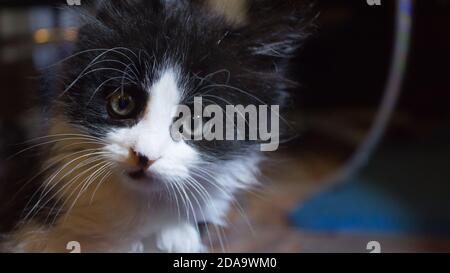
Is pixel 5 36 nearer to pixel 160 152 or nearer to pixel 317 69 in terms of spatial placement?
pixel 160 152

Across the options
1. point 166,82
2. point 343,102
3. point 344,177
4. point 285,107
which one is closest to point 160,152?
point 166,82

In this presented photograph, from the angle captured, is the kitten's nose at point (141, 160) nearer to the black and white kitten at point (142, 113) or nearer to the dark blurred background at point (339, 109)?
the black and white kitten at point (142, 113)

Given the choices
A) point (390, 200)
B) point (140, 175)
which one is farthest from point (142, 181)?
point (390, 200)

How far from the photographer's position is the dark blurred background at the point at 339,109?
665 mm

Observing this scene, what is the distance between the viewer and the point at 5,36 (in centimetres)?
84

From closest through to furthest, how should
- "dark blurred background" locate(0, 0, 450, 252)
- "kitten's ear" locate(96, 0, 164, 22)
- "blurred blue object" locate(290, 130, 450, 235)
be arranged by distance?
"kitten's ear" locate(96, 0, 164, 22) < "dark blurred background" locate(0, 0, 450, 252) < "blurred blue object" locate(290, 130, 450, 235)

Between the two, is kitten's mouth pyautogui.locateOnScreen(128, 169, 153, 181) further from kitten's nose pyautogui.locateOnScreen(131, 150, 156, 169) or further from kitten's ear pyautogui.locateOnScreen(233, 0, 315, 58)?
kitten's ear pyautogui.locateOnScreen(233, 0, 315, 58)

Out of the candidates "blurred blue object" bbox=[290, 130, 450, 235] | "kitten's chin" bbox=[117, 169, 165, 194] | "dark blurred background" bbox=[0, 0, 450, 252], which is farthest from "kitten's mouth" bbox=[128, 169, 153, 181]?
"blurred blue object" bbox=[290, 130, 450, 235]

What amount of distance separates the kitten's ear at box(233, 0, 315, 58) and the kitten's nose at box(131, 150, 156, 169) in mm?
167

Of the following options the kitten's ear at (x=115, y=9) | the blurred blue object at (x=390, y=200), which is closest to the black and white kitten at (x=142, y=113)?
the kitten's ear at (x=115, y=9)

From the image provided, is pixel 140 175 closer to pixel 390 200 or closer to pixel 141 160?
pixel 141 160

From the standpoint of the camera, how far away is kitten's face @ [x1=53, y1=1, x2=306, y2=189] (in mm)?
560

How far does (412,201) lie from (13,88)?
39.1 inches

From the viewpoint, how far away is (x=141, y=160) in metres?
0.56
